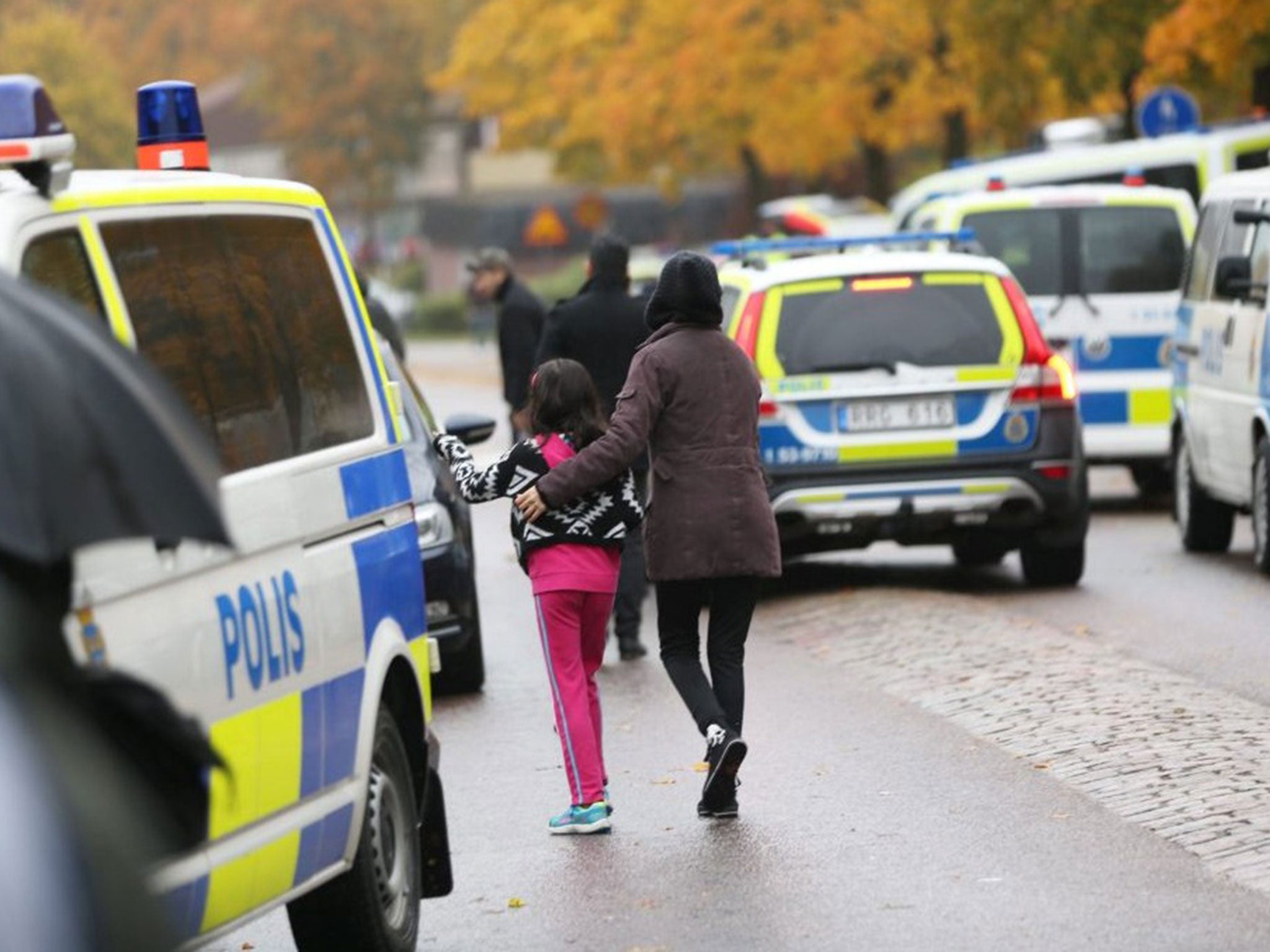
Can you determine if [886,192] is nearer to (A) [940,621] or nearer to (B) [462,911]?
(A) [940,621]

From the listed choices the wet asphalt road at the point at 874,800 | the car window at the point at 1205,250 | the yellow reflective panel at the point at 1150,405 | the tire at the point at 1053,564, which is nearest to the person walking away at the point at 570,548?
the wet asphalt road at the point at 874,800

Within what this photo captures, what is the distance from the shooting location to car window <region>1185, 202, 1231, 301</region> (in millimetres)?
16984

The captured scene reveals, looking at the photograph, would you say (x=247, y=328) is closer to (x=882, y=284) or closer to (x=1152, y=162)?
(x=882, y=284)

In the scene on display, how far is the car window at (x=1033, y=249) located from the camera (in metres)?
20.2

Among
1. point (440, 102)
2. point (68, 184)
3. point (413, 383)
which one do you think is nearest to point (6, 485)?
point (68, 184)

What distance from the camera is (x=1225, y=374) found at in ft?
54.0

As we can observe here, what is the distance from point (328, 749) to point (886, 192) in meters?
42.7

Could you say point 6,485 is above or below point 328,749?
above

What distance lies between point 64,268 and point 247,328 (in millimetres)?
695

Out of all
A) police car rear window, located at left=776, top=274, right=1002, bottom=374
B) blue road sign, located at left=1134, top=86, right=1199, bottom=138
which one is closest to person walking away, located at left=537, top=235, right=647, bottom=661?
police car rear window, located at left=776, top=274, right=1002, bottom=374

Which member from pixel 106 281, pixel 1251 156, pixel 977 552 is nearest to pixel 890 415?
pixel 977 552

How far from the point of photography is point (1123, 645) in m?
13.1

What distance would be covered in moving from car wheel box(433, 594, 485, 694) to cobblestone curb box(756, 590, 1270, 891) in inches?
58.9

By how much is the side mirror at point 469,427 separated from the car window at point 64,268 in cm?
442
